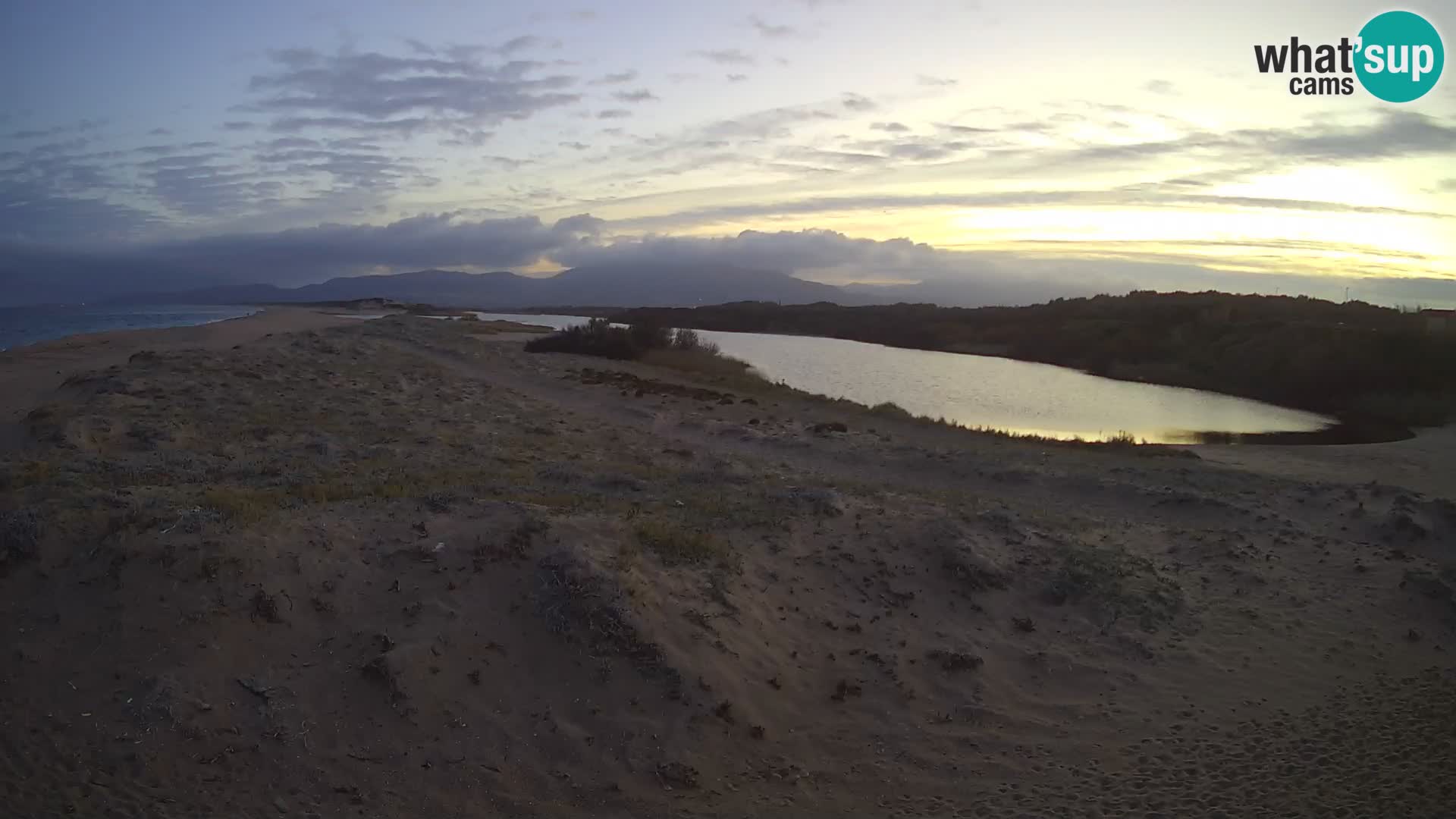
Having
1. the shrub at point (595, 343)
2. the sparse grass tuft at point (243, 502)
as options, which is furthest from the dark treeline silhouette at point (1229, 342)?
the sparse grass tuft at point (243, 502)

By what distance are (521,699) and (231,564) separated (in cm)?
277

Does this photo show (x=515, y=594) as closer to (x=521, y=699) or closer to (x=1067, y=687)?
(x=521, y=699)

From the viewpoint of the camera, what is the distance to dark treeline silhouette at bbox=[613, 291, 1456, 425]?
3109 cm

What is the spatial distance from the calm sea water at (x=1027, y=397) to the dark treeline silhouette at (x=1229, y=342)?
6.88 ft

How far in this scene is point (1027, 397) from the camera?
34750 mm

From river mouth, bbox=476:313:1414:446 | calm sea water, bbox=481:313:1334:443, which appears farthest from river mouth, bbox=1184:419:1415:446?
calm sea water, bbox=481:313:1334:443

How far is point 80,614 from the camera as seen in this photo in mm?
6172

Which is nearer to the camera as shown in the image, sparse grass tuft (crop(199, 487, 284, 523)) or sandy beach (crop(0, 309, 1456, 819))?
sandy beach (crop(0, 309, 1456, 819))

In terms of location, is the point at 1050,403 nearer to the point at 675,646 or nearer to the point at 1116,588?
the point at 1116,588

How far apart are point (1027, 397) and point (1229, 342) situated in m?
15.6

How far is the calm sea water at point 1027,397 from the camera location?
90.1 ft

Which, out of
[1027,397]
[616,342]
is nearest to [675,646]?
[1027,397]

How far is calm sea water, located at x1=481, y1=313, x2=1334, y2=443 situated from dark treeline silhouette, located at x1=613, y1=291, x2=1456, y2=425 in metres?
2.10

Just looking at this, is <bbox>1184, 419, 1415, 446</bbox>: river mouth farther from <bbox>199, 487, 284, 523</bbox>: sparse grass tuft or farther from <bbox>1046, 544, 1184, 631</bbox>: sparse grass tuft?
<bbox>199, 487, 284, 523</bbox>: sparse grass tuft
